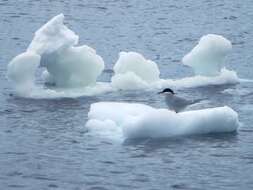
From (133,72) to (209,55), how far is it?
1646 millimetres

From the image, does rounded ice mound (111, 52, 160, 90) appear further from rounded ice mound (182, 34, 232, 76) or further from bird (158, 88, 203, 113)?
bird (158, 88, 203, 113)

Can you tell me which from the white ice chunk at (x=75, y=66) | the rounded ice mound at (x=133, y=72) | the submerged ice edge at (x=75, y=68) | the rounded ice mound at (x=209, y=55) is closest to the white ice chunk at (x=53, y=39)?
the submerged ice edge at (x=75, y=68)

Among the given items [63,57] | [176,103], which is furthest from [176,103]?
[63,57]

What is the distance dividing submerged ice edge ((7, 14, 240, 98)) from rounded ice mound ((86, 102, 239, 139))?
2283mm

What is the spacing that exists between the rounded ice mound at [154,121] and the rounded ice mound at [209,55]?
3.66m

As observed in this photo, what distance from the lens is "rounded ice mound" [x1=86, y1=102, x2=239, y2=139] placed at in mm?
13727

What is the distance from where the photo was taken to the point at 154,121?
1370 cm

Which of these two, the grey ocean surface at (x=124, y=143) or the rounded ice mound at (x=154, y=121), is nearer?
the grey ocean surface at (x=124, y=143)

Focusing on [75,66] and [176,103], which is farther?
[75,66]

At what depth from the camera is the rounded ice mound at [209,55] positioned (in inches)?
705

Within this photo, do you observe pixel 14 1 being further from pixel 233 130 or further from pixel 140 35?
pixel 233 130

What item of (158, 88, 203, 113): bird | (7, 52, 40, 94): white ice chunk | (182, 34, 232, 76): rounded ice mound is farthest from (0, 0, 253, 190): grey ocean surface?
(158, 88, 203, 113): bird

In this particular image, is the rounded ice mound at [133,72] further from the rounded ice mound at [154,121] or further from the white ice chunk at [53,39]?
the rounded ice mound at [154,121]

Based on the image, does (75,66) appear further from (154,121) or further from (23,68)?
(154,121)
